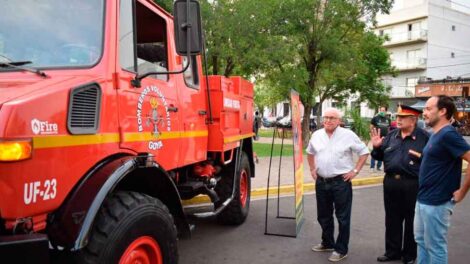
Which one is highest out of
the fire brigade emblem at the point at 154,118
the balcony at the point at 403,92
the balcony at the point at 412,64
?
the balcony at the point at 412,64

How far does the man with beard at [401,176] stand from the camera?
15.4 ft

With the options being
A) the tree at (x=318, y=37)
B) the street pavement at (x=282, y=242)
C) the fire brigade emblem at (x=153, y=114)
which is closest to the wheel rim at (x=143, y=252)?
the fire brigade emblem at (x=153, y=114)

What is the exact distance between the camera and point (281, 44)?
14883 millimetres

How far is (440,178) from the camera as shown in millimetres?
3779

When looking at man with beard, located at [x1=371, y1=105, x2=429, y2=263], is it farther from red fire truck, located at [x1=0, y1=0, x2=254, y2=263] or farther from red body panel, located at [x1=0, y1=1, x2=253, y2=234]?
red fire truck, located at [x1=0, y1=0, x2=254, y2=263]

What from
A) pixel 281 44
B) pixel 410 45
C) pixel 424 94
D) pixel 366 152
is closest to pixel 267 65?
pixel 281 44

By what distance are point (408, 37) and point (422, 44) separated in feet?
5.56

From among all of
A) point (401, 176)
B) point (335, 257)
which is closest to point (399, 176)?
point (401, 176)

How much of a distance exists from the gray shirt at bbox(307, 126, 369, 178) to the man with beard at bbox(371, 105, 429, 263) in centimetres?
26

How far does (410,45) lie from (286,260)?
48.9 meters

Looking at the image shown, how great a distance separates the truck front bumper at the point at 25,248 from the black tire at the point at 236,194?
3.54 meters

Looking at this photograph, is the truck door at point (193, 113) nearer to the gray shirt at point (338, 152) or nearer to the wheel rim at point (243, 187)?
the gray shirt at point (338, 152)

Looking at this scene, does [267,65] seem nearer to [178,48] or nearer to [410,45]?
[178,48]

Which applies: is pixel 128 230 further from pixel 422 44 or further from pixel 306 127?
pixel 422 44
